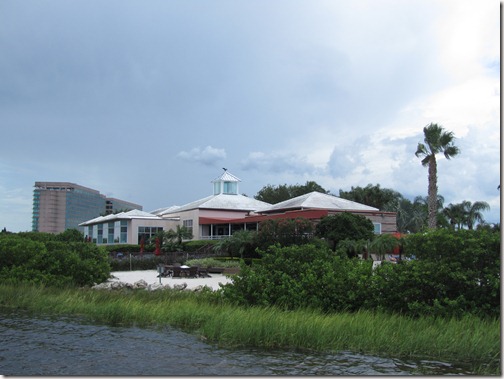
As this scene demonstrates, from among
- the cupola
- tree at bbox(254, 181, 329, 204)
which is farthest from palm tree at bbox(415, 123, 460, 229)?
tree at bbox(254, 181, 329, 204)

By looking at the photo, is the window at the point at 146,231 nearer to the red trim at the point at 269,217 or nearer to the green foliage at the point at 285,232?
the red trim at the point at 269,217

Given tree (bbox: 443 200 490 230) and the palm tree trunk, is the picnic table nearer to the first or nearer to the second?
the palm tree trunk

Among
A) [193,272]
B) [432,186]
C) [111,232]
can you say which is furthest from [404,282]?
[111,232]

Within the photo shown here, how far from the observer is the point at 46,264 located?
14.3 metres

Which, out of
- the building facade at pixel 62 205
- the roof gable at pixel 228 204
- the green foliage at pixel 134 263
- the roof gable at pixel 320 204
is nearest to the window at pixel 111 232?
the roof gable at pixel 228 204

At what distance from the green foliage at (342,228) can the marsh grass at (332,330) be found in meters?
22.9

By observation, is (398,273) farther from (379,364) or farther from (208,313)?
(208,313)

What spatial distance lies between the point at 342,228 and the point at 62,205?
221 ft

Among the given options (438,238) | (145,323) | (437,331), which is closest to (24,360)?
(145,323)

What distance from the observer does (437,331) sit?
751 cm

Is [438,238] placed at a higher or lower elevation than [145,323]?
higher

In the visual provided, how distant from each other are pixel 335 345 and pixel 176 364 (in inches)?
89.7

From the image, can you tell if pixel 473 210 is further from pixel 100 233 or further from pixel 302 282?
pixel 302 282

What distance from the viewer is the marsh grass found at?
7070mm
